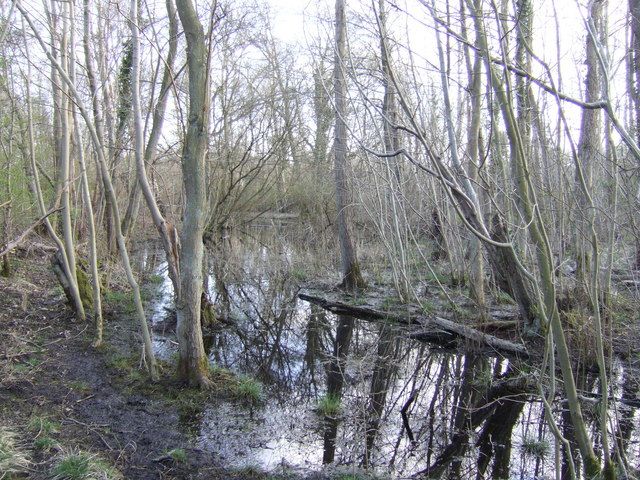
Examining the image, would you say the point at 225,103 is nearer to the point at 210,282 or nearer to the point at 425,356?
the point at 210,282

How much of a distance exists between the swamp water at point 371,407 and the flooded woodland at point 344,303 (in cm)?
4

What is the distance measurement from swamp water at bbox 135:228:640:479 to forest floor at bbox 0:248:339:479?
13.1 inches

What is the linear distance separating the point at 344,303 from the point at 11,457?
7.26m

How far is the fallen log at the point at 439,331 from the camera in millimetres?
A: 8141

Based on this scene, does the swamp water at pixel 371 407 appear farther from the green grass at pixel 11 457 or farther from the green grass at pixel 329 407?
the green grass at pixel 11 457

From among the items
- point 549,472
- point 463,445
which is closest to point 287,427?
point 463,445

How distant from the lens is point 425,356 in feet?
27.4

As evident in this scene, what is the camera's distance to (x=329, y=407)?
Answer: 5.99m

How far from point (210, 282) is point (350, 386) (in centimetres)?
750

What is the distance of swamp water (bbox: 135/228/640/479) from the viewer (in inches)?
199

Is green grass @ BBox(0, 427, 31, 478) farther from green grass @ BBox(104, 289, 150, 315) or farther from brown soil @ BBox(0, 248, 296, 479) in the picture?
green grass @ BBox(104, 289, 150, 315)

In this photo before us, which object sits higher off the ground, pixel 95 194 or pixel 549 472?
pixel 95 194

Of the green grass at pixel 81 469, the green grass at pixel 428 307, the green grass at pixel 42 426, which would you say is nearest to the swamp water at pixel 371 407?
the green grass at pixel 428 307

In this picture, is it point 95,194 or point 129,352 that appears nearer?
point 129,352
